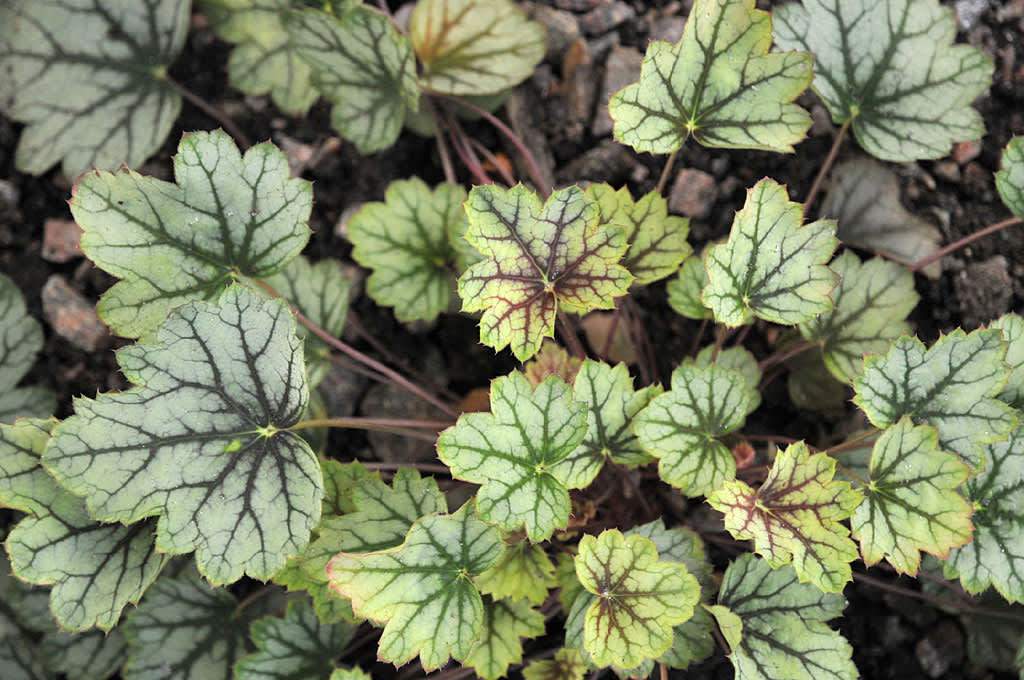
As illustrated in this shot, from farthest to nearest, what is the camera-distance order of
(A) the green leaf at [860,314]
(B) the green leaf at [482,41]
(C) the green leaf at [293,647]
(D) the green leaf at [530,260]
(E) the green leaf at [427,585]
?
1. (B) the green leaf at [482,41]
2. (A) the green leaf at [860,314]
3. (C) the green leaf at [293,647]
4. (D) the green leaf at [530,260]
5. (E) the green leaf at [427,585]

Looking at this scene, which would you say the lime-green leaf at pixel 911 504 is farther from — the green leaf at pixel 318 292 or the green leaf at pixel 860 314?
the green leaf at pixel 318 292

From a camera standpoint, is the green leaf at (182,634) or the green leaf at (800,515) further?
the green leaf at (182,634)

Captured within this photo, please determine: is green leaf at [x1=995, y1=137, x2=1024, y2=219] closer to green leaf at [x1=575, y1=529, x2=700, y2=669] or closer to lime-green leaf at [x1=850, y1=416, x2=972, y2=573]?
lime-green leaf at [x1=850, y1=416, x2=972, y2=573]

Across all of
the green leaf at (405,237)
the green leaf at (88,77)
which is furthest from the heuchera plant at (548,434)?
the green leaf at (88,77)

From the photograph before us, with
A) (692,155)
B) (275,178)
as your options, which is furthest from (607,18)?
(275,178)

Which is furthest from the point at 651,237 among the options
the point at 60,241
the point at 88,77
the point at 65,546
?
the point at 60,241

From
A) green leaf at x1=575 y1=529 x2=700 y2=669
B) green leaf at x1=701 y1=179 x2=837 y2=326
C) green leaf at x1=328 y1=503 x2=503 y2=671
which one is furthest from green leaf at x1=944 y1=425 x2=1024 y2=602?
green leaf at x1=328 y1=503 x2=503 y2=671

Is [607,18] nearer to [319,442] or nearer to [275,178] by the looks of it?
[275,178]

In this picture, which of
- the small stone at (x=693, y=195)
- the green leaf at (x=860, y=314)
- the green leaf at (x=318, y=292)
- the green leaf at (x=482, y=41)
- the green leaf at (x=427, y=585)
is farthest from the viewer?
the small stone at (x=693, y=195)
